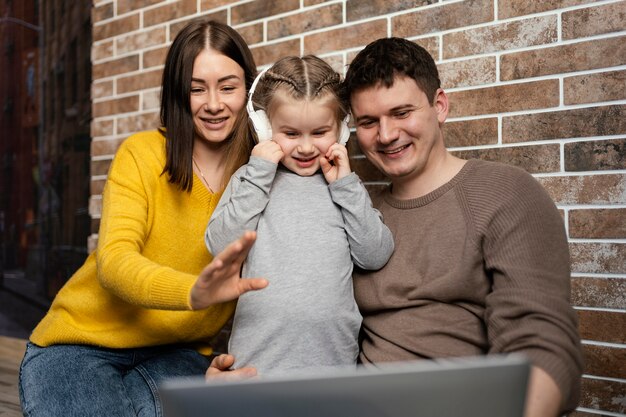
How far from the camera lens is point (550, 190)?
5.16 ft

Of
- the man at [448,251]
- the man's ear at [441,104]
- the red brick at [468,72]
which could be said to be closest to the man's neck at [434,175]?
the man at [448,251]

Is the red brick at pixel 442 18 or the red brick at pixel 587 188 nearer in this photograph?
the red brick at pixel 587 188

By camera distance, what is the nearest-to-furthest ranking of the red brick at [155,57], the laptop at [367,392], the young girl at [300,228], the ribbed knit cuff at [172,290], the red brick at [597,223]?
the laptop at [367,392] < the ribbed knit cuff at [172,290] < the young girl at [300,228] < the red brick at [597,223] < the red brick at [155,57]

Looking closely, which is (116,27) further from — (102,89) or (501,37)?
(501,37)

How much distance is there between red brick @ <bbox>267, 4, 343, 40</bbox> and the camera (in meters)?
1.94

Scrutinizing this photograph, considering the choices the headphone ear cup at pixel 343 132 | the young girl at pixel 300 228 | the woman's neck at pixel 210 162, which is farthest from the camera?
the woman's neck at pixel 210 162

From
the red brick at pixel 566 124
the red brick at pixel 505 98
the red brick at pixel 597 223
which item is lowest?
the red brick at pixel 597 223

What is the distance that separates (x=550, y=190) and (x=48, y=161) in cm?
306

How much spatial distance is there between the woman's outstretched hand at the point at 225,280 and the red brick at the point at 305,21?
1.11 metres

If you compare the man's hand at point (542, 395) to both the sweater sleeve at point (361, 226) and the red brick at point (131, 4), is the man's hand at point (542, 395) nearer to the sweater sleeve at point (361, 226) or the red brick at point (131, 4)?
the sweater sleeve at point (361, 226)

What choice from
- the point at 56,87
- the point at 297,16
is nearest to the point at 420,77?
the point at 297,16

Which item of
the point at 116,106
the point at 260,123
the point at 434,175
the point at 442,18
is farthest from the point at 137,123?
the point at 434,175

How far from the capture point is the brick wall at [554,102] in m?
1.48

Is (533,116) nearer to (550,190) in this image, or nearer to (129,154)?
(550,190)
